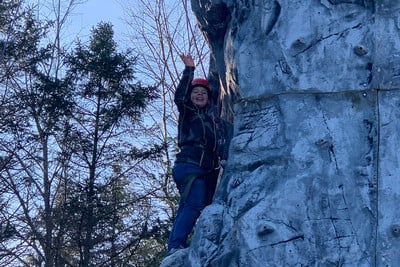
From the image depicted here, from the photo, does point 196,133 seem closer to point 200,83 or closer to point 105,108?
point 200,83

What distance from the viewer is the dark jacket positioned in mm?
7836

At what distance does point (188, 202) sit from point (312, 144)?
142 cm

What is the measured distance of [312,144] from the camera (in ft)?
22.3

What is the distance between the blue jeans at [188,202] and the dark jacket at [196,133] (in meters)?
0.08

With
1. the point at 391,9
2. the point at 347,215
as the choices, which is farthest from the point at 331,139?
the point at 391,9

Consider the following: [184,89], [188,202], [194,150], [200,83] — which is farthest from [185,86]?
[188,202]

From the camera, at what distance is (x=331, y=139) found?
6766mm

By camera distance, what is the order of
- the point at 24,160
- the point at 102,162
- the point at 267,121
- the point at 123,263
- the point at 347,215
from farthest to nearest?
the point at 24,160 → the point at 102,162 → the point at 123,263 → the point at 267,121 → the point at 347,215

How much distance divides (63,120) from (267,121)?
8.51 m

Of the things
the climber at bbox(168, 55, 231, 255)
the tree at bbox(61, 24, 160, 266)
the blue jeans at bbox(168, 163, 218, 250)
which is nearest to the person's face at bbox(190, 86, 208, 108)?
the climber at bbox(168, 55, 231, 255)

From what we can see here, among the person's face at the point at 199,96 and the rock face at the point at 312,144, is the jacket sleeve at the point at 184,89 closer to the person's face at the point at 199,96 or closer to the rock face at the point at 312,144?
the person's face at the point at 199,96

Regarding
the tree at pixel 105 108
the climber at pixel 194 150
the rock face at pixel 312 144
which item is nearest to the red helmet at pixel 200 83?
the climber at pixel 194 150

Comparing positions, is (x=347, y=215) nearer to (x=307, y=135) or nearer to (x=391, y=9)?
(x=307, y=135)

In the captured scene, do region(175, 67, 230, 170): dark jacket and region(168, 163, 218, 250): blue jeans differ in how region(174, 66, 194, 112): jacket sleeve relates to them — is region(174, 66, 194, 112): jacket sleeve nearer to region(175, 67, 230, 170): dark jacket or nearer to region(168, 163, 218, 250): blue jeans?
region(175, 67, 230, 170): dark jacket
